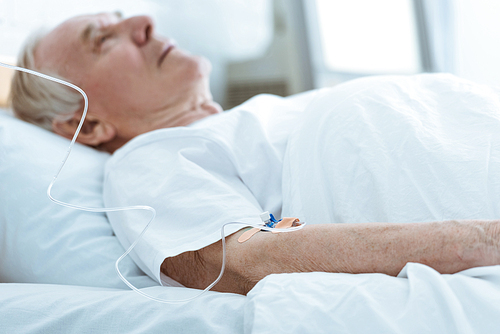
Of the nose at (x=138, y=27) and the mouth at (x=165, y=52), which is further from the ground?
the nose at (x=138, y=27)

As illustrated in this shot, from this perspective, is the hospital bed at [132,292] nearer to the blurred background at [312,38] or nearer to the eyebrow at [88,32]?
the eyebrow at [88,32]

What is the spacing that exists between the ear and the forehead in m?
0.16

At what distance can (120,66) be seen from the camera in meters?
1.23

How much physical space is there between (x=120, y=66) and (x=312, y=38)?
5.82ft

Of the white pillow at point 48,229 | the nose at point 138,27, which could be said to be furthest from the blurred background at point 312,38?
the white pillow at point 48,229

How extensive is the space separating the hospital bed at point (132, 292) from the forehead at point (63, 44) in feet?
0.89

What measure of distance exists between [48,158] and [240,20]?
1.85 m

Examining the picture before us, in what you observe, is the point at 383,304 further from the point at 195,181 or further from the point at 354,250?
the point at 195,181

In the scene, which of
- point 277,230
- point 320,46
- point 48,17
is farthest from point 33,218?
point 320,46

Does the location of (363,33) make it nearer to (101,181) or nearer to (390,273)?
(101,181)

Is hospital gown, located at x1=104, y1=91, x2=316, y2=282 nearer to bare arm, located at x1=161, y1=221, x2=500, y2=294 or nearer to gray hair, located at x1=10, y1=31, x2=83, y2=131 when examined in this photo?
bare arm, located at x1=161, y1=221, x2=500, y2=294

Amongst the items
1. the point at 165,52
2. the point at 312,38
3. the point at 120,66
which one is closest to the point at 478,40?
the point at 312,38

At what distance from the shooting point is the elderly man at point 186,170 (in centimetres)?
56

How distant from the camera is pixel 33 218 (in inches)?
Answer: 33.9
